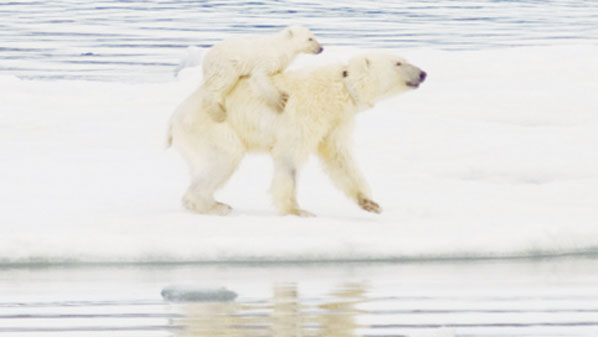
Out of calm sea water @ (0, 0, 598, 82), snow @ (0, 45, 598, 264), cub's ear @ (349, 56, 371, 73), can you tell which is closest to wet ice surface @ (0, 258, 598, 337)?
snow @ (0, 45, 598, 264)

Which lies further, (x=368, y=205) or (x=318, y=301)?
(x=368, y=205)

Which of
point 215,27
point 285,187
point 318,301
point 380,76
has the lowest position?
point 318,301

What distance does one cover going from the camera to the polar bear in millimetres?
10077

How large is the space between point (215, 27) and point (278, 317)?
98.5 feet

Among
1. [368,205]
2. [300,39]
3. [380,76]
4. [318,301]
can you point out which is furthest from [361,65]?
[318,301]

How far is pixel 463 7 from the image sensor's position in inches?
1801

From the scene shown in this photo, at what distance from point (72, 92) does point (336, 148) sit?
936 cm

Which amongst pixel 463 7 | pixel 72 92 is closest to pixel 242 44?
pixel 72 92

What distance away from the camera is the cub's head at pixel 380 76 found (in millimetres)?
10188

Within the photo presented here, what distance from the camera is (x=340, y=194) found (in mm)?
11227

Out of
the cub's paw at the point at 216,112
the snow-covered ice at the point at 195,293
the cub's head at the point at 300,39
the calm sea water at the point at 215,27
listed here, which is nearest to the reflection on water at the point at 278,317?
the snow-covered ice at the point at 195,293

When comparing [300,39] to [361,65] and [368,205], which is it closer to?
[361,65]

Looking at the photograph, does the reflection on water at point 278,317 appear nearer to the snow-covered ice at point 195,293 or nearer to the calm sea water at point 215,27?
the snow-covered ice at point 195,293

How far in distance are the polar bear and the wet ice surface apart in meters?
1.36
